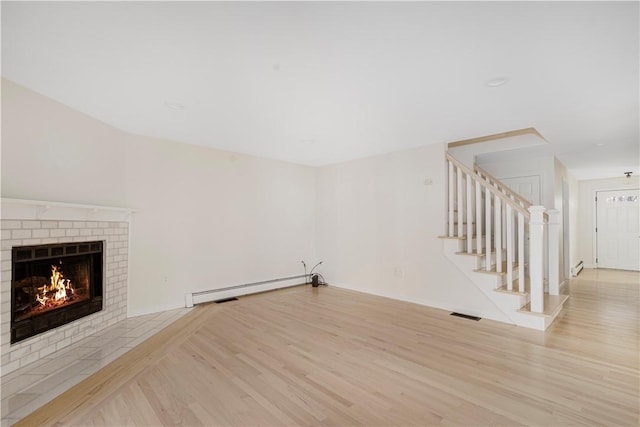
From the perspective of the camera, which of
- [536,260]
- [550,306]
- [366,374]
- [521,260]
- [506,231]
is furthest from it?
[506,231]

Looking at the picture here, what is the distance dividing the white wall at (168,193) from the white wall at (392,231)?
66 centimetres

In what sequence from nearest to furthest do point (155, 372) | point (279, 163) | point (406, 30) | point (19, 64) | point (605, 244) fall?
point (406, 30), point (19, 64), point (155, 372), point (279, 163), point (605, 244)

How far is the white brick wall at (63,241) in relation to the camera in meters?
2.43

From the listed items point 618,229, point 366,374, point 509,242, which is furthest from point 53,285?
point 618,229

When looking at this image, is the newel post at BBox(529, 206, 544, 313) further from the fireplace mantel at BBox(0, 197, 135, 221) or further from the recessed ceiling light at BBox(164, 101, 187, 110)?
the fireplace mantel at BBox(0, 197, 135, 221)

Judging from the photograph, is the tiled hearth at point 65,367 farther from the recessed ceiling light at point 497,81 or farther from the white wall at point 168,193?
the recessed ceiling light at point 497,81

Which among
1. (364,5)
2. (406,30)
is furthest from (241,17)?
(406,30)

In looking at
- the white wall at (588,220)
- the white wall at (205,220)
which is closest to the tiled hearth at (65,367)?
the white wall at (205,220)

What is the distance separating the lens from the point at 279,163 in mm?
5629

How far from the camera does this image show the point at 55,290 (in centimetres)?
302

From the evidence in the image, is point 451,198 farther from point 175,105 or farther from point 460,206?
point 175,105

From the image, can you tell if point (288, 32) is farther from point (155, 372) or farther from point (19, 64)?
point (155, 372)

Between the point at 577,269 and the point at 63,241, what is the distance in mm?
10000

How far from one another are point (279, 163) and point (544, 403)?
4910 millimetres
